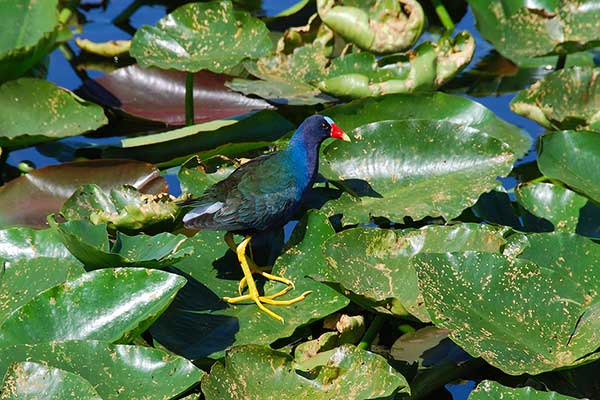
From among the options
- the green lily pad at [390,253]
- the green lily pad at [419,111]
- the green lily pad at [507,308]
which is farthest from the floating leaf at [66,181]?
the green lily pad at [507,308]

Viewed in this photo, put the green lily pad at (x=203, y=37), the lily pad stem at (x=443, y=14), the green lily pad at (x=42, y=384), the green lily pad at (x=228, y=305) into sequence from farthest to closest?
the lily pad stem at (x=443, y=14), the green lily pad at (x=203, y=37), the green lily pad at (x=228, y=305), the green lily pad at (x=42, y=384)

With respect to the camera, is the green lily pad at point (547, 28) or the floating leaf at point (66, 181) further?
the green lily pad at point (547, 28)

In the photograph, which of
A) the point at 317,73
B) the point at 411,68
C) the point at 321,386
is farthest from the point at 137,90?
the point at 321,386

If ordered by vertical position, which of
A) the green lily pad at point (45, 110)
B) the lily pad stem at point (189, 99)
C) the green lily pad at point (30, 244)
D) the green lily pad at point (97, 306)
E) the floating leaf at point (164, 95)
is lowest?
the floating leaf at point (164, 95)

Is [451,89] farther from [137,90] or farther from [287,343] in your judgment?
[287,343]

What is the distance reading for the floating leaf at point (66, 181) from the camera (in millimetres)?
3465

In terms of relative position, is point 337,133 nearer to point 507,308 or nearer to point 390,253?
point 390,253

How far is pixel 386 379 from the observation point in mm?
2346

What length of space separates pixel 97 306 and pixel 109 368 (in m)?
0.20

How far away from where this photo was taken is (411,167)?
3.24 m

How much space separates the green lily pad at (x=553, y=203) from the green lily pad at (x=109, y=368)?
4.30 ft

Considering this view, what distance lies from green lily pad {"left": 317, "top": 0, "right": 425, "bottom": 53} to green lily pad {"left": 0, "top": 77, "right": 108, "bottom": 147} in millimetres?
952

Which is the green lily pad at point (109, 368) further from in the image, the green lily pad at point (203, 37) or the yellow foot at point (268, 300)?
the green lily pad at point (203, 37)

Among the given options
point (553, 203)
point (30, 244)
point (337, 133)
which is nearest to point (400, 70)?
point (337, 133)
